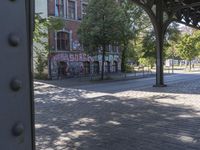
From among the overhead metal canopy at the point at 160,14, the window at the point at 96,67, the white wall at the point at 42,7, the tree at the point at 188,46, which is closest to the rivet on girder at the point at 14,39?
the overhead metal canopy at the point at 160,14

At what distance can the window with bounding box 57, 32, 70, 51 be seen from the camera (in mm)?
36875

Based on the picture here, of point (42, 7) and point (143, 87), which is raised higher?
point (42, 7)

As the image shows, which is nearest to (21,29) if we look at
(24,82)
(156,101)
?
(24,82)

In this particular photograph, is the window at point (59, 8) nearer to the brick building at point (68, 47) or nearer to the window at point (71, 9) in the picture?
the brick building at point (68, 47)

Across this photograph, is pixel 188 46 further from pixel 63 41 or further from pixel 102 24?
pixel 102 24

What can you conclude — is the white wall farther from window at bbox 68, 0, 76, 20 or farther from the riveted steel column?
the riveted steel column

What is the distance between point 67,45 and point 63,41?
0.66 metres

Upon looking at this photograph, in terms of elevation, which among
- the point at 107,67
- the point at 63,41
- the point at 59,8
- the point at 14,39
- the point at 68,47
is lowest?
the point at 107,67

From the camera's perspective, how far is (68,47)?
3791cm

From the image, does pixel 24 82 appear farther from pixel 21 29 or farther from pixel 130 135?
pixel 130 135

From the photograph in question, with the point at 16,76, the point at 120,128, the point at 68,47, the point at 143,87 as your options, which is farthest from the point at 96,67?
the point at 16,76

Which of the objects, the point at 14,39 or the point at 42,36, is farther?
the point at 42,36

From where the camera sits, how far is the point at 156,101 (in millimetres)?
13852

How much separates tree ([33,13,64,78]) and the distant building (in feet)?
3.91
